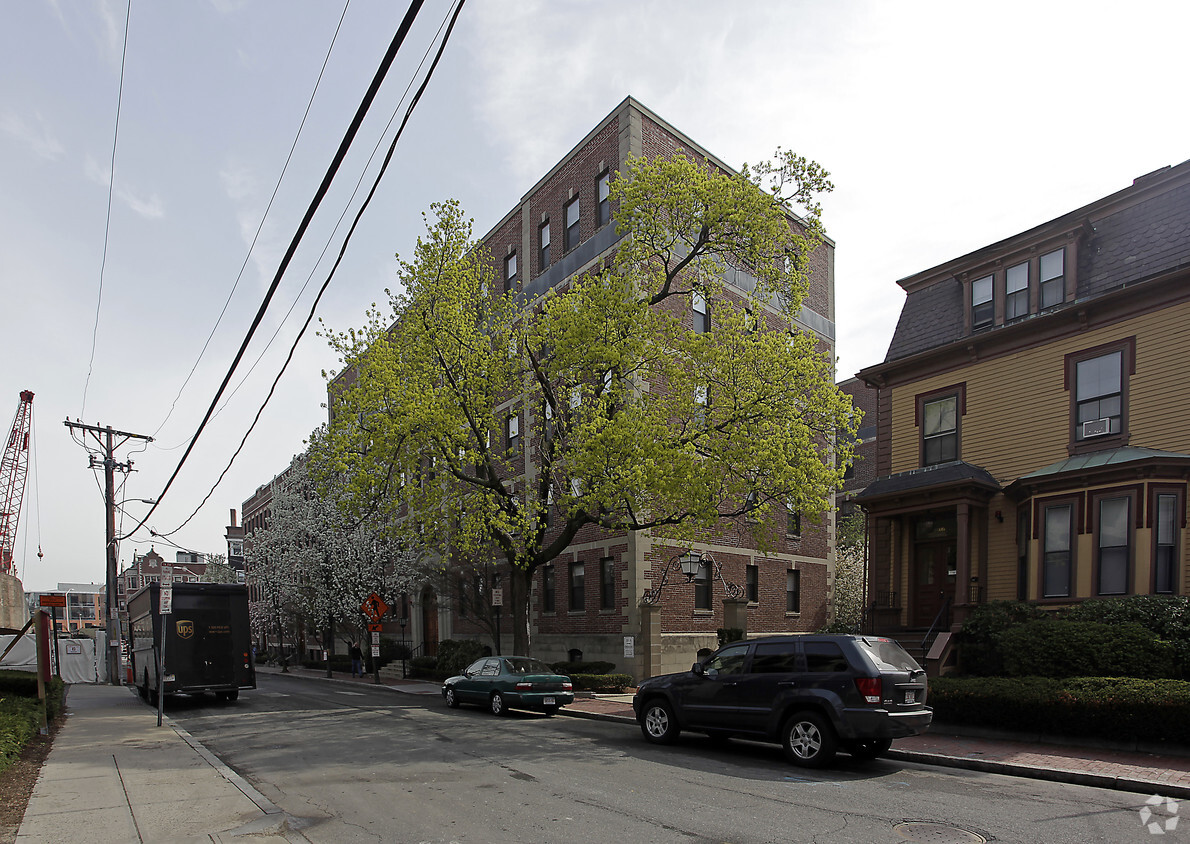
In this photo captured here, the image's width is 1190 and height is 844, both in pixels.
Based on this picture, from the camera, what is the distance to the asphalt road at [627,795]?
7.70 m

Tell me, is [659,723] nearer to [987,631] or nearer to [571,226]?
[987,631]

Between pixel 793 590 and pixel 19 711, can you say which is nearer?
pixel 19 711

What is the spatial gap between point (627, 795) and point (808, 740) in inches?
121

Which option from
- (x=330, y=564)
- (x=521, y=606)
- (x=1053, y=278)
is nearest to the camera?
(x=1053, y=278)

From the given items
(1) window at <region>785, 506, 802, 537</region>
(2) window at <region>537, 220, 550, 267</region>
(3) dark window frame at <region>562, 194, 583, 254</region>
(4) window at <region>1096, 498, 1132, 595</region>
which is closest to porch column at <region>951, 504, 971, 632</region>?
(4) window at <region>1096, 498, 1132, 595</region>

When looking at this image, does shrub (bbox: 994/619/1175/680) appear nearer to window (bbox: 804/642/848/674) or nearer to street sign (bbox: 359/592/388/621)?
window (bbox: 804/642/848/674)

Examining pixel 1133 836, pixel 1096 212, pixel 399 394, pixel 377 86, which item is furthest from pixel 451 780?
pixel 1096 212

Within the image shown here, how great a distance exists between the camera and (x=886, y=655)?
11273mm

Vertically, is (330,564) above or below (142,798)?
below

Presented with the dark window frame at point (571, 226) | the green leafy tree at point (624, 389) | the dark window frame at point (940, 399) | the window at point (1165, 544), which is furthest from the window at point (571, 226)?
the window at point (1165, 544)

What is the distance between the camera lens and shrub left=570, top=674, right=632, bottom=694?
74.1ft

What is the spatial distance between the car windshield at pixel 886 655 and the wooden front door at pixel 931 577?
919cm

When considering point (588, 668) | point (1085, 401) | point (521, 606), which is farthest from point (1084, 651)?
point (588, 668)

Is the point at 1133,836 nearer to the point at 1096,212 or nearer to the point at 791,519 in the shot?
the point at 1096,212
